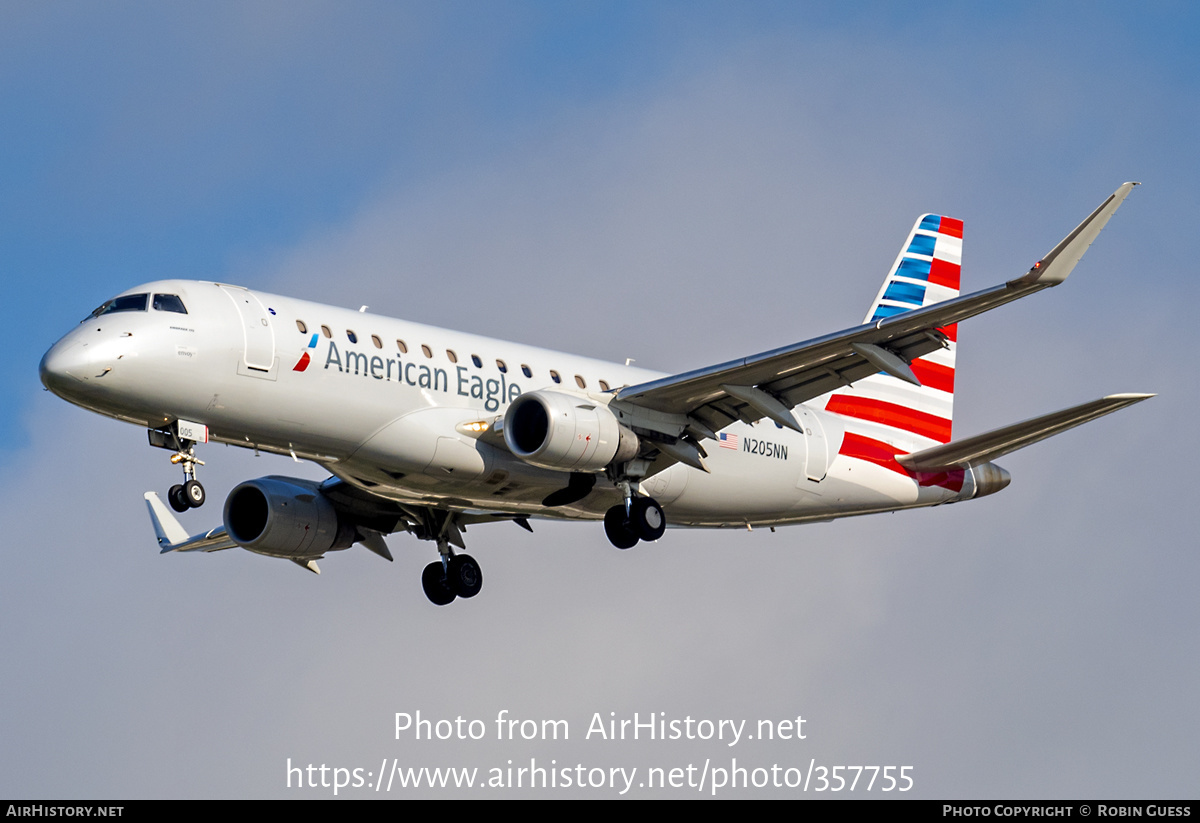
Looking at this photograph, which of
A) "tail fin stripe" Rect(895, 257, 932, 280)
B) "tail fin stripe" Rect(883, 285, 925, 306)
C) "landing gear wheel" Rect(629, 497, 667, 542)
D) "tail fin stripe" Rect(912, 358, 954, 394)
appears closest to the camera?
"landing gear wheel" Rect(629, 497, 667, 542)

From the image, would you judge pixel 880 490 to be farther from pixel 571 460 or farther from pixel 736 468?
pixel 571 460

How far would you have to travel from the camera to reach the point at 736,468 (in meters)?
36.9

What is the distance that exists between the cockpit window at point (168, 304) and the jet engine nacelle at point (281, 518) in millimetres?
7733

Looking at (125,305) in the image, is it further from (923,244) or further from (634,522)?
(923,244)

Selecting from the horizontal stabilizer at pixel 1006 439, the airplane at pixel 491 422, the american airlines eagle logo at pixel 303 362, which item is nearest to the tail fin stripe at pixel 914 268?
the airplane at pixel 491 422

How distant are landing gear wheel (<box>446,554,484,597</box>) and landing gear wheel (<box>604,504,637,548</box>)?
5.06 m

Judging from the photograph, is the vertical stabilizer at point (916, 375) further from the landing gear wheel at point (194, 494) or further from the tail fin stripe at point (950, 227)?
the landing gear wheel at point (194, 494)

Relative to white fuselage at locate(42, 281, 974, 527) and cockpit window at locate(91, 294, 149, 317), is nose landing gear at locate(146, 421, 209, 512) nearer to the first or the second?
white fuselage at locate(42, 281, 974, 527)

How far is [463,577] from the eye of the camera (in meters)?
38.5

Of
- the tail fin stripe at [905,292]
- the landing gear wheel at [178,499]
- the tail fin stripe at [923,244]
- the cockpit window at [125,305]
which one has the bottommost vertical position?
the landing gear wheel at [178,499]

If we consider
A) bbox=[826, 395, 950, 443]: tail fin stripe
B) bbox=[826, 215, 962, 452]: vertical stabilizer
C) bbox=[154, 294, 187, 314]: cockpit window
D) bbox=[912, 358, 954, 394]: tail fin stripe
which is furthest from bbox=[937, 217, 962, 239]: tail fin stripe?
bbox=[154, 294, 187, 314]: cockpit window

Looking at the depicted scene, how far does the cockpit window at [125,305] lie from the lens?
30109mm

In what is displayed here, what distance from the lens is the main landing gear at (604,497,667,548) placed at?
113ft

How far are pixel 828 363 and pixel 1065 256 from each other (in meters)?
6.35
